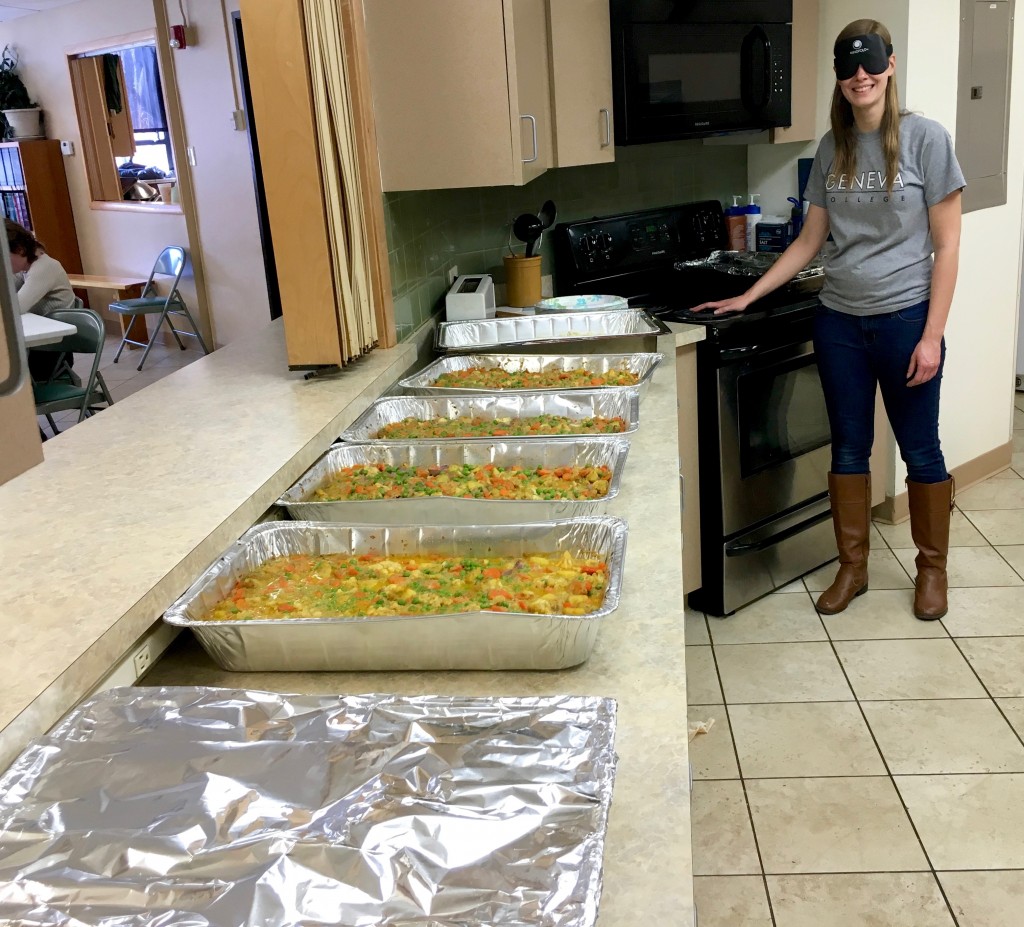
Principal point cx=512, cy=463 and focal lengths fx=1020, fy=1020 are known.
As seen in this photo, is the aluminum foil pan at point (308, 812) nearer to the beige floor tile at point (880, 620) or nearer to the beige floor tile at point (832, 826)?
the beige floor tile at point (832, 826)

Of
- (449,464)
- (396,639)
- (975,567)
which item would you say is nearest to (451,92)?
(449,464)

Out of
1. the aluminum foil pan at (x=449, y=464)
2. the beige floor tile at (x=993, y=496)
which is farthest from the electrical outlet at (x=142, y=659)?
the beige floor tile at (x=993, y=496)

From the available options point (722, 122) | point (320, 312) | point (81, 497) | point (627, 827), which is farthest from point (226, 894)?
point (722, 122)

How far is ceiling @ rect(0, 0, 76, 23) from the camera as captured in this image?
25.3 feet

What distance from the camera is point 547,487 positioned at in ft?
5.79

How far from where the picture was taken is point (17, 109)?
332 inches

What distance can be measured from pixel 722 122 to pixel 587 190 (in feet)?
1.79

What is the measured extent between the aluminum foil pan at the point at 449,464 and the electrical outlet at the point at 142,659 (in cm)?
39

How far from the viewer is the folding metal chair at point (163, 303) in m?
7.10

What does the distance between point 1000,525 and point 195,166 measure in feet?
18.7

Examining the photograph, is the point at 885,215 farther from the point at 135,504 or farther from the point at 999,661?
the point at 135,504

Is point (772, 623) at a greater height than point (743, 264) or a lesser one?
lesser

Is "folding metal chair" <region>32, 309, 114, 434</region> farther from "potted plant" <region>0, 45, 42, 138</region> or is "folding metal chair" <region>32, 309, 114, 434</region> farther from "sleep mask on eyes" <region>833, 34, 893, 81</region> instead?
"potted plant" <region>0, 45, 42, 138</region>

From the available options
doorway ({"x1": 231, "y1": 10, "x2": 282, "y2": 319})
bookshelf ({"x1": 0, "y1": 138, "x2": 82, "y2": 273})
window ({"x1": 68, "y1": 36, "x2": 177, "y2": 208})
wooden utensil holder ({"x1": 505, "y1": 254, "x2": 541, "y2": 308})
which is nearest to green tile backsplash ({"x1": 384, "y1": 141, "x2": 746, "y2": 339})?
wooden utensil holder ({"x1": 505, "y1": 254, "x2": 541, "y2": 308})
